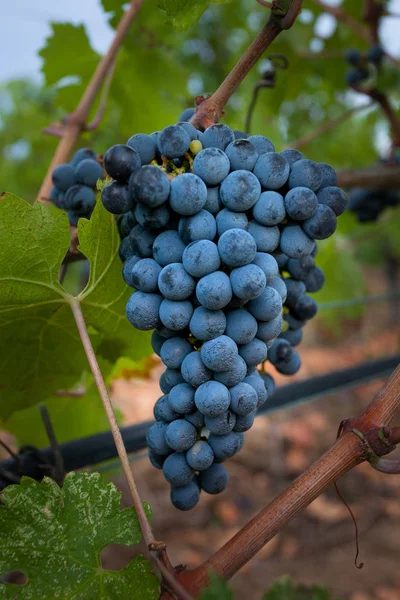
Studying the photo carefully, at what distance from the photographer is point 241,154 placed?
0.55m

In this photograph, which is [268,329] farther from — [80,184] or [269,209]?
[80,184]

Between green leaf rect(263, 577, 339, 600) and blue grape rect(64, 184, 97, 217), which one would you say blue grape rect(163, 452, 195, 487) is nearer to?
green leaf rect(263, 577, 339, 600)

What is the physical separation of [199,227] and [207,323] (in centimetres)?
10

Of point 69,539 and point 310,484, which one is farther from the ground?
point 310,484

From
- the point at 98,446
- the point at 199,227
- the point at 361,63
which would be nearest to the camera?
the point at 199,227

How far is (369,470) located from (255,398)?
9.59ft

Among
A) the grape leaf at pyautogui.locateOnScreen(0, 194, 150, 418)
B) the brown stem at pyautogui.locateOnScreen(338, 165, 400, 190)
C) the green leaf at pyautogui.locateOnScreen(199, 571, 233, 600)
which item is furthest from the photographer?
the brown stem at pyautogui.locateOnScreen(338, 165, 400, 190)

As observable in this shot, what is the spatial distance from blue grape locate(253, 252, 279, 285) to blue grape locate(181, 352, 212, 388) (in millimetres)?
110

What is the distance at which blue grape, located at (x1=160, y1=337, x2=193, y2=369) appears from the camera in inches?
22.7

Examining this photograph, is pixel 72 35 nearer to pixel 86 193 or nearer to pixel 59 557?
pixel 86 193

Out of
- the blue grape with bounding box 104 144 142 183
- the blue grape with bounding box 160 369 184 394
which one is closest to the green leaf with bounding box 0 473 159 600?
the blue grape with bounding box 160 369 184 394

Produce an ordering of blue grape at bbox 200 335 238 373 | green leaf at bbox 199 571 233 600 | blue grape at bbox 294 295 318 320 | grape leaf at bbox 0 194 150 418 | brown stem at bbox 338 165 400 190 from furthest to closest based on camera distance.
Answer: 1. brown stem at bbox 338 165 400 190
2. blue grape at bbox 294 295 318 320
3. grape leaf at bbox 0 194 150 418
4. blue grape at bbox 200 335 238 373
5. green leaf at bbox 199 571 233 600

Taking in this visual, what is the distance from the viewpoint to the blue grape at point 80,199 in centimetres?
78

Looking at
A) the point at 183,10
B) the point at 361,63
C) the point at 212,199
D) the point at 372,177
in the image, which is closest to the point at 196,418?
the point at 212,199
